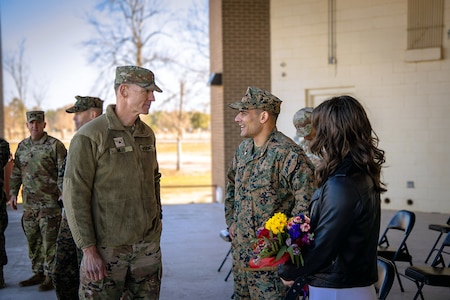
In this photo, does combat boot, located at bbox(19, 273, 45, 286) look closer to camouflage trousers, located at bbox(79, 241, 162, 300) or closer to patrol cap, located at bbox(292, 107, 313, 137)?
camouflage trousers, located at bbox(79, 241, 162, 300)

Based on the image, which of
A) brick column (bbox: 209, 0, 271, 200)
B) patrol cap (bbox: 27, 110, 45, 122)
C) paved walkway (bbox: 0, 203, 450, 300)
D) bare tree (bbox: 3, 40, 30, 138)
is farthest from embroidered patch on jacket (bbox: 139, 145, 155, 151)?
bare tree (bbox: 3, 40, 30, 138)

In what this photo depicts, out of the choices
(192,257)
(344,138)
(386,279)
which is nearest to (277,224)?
(344,138)

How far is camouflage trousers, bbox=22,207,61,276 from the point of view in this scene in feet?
19.9

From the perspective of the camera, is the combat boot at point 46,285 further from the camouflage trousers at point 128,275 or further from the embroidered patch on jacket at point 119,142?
the embroidered patch on jacket at point 119,142

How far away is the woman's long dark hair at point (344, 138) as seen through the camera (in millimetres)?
2443

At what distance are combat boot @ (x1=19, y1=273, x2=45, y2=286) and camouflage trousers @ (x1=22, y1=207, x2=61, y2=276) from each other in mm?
48

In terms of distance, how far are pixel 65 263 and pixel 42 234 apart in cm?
155

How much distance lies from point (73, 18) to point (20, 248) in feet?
44.8

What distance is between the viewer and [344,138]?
2.45m

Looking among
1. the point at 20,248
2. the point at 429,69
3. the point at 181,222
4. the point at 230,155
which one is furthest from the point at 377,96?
the point at 20,248

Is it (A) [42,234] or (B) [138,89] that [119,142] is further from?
(A) [42,234]

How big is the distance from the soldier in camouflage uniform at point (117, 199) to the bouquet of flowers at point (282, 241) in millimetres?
1126

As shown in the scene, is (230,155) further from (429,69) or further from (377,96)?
(429,69)

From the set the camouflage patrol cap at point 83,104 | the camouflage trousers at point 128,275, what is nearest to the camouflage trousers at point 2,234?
the camouflage patrol cap at point 83,104
